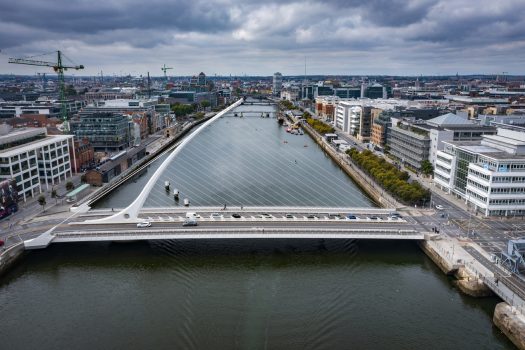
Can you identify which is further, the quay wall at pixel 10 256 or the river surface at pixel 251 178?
the river surface at pixel 251 178

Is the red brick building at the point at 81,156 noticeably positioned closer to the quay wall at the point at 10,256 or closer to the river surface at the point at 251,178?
the river surface at the point at 251,178

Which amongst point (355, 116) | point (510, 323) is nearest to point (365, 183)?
point (510, 323)

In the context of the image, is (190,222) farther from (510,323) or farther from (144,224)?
(510,323)

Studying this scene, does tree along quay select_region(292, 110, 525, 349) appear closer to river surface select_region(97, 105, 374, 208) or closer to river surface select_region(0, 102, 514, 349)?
river surface select_region(0, 102, 514, 349)

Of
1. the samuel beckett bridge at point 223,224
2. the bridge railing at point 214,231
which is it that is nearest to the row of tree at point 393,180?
the samuel beckett bridge at point 223,224

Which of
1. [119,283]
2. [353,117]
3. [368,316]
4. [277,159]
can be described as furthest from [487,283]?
[353,117]

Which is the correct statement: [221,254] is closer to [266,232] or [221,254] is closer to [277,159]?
[266,232]
